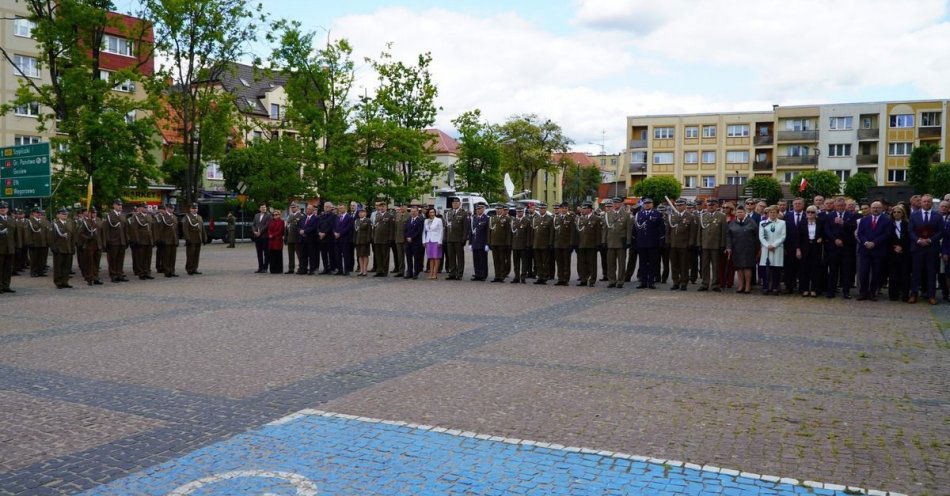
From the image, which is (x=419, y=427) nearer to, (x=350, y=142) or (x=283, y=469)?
(x=283, y=469)

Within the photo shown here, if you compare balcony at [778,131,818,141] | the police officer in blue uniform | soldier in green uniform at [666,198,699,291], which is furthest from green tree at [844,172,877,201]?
the police officer in blue uniform

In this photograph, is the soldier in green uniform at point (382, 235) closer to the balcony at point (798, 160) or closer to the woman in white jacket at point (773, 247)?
the woman in white jacket at point (773, 247)

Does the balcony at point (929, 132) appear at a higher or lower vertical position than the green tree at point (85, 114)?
higher

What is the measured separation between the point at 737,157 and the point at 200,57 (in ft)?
210

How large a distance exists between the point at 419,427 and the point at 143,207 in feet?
53.1

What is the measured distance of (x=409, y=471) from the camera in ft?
16.7

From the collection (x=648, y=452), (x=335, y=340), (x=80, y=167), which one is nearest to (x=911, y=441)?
(x=648, y=452)

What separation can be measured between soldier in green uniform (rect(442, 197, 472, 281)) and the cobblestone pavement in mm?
5814

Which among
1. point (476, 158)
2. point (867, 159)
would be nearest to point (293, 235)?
point (476, 158)

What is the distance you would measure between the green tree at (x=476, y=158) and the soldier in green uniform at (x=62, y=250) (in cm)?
4026

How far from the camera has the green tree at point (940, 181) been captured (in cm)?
5909

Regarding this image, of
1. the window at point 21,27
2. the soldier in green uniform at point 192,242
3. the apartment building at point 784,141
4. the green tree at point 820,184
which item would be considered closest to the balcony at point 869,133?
the apartment building at point 784,141

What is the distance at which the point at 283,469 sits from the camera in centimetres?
511

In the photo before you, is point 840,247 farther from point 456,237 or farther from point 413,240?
point 413,240
